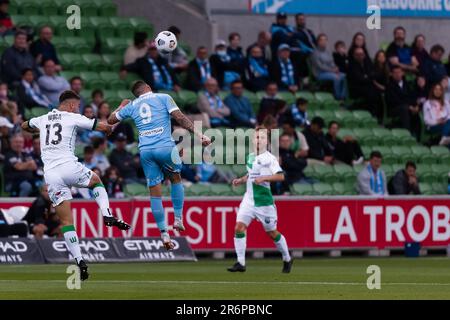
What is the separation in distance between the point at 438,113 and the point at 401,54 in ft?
6.79

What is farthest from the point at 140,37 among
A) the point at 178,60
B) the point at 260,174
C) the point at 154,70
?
the point at 260,174

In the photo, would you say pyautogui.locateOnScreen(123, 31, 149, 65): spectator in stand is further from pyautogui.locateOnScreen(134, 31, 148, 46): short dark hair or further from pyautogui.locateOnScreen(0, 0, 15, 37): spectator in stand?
pyautogui.locateOnScreen(0, 0, 15, 37): spectator in stand

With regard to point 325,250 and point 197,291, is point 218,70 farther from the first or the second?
point 197,291

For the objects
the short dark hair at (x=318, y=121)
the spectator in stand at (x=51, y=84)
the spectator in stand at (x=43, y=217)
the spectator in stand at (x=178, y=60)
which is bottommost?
the spectator in stand at (x=43, y=217)

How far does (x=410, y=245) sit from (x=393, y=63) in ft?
21.8

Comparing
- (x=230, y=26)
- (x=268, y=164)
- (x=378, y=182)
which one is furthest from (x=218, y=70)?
(x=268, y=164)

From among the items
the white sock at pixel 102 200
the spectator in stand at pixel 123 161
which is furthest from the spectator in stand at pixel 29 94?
the white sock at pixel 102 200

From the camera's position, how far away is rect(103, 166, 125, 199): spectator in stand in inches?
1074

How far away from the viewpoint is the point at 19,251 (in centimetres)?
2497

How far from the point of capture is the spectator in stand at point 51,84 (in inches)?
1147

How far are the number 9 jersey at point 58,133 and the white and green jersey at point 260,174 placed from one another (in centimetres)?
419

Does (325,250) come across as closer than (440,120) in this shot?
Yes

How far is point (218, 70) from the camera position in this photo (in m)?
32.1

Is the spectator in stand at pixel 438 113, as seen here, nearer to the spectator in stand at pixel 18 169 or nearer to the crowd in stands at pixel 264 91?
the crowd in stands at pixel 264 91
